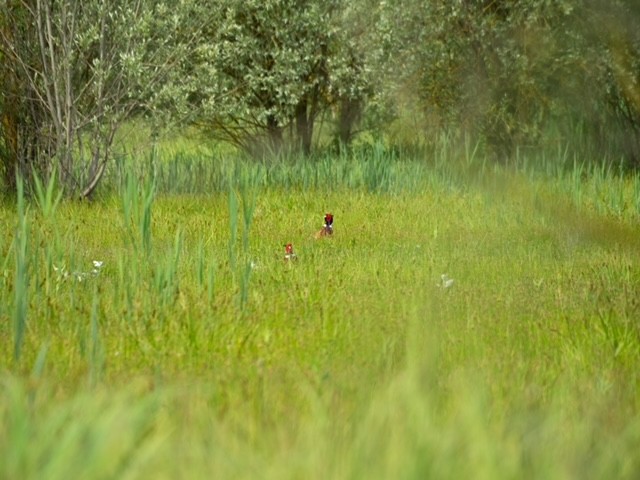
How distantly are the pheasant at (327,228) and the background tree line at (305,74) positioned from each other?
7.41 feet

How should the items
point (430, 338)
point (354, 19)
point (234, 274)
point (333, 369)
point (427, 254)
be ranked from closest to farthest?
point (430, 338) → point (333, 369) → point (234, 274) → point (427, 254) → point (354, 19)

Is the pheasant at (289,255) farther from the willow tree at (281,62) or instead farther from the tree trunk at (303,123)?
the tree trunk at (303,123)

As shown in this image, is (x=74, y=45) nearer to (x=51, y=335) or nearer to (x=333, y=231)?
(x=333, y=231)

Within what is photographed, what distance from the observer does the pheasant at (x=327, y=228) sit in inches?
360

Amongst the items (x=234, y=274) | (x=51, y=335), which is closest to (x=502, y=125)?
(x=234, y=274)

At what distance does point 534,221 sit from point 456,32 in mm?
5660

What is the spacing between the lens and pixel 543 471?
3111 millimetres

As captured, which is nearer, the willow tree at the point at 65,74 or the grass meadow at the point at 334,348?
the grass meadow at the point at 334,348

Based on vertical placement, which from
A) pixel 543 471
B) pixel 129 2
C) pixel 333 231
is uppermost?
pixel 129 2

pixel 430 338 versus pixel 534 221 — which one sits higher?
pixel 430 338

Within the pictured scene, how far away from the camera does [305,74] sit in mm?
17609

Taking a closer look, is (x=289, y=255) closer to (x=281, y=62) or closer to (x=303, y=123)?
(x=281, y=62)

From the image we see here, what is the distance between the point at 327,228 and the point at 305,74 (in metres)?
8.78

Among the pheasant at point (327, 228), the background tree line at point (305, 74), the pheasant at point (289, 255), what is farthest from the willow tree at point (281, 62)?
the pheasant at point (289, 255)
